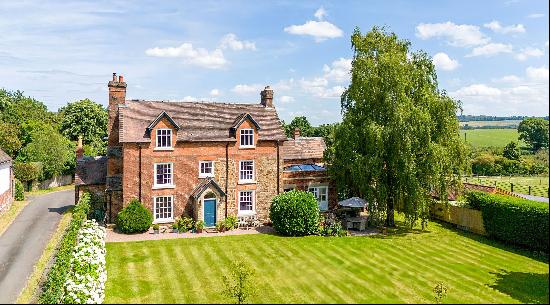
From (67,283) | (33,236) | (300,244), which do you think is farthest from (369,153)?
(33,236)

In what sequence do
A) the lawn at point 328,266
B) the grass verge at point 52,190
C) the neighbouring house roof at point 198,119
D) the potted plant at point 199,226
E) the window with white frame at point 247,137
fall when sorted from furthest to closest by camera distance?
1. the grass verge at point 52,190
2. the window with white frame at point 247,137
3. the neighbouring house roof at point 198,119
4. the potted plant at point 199,226
5. the lawn at point 328,266

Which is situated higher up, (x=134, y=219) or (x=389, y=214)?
(x=134, y=219)

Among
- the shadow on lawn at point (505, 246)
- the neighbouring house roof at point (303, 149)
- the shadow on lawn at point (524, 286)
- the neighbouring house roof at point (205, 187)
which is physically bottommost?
the shadow on lawn at point (524, 286)

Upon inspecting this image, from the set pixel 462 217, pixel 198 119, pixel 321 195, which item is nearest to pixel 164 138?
pixel 198 119

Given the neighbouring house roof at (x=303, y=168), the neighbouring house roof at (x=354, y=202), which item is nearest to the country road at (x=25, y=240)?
the neighbouring house roof at (x=303, y=168)

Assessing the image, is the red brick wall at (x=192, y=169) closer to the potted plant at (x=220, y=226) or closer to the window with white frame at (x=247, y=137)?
the window with white frame at (x=247, y=137)

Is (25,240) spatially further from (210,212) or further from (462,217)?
(462,217)

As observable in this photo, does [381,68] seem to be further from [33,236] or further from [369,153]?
[33,236]
